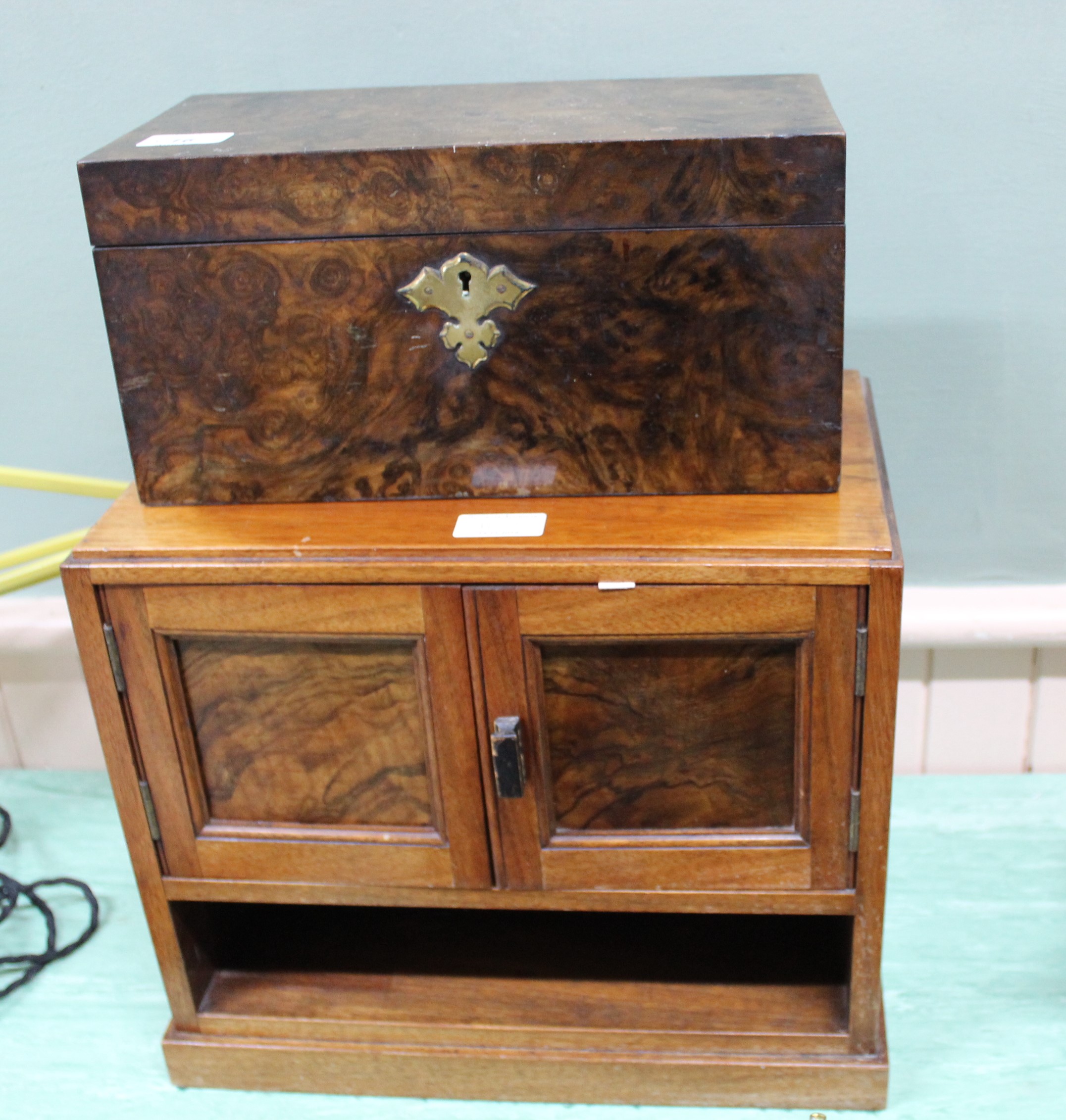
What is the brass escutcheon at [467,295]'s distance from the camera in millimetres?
1193

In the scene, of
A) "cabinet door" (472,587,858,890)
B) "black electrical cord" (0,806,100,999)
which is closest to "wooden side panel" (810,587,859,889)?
"cabinet door" (472,587,858,890)

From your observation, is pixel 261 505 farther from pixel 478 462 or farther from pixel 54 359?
pixel 54 359

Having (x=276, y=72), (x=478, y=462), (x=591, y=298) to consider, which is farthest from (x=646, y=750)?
(x=276, y=72)

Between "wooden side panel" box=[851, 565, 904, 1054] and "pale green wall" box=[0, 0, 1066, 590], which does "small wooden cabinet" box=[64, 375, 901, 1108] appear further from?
"pale green wall" box=[0, 0, 1066, 590]

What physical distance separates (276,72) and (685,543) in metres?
0.82

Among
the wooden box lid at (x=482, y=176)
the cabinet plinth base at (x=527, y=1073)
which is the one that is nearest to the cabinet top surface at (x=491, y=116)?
the wooden box lid at (x=482, y=176)

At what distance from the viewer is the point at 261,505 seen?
1303mm

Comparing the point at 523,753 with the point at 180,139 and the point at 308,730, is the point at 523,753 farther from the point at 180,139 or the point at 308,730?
the point at 180,139

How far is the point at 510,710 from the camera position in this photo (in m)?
1.23

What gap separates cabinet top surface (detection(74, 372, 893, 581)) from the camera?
117 cm

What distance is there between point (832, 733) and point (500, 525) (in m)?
0.35

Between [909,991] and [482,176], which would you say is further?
[909,991]

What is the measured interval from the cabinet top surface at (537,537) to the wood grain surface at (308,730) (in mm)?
93

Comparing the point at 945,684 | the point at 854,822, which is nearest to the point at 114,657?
the point at 854,822
